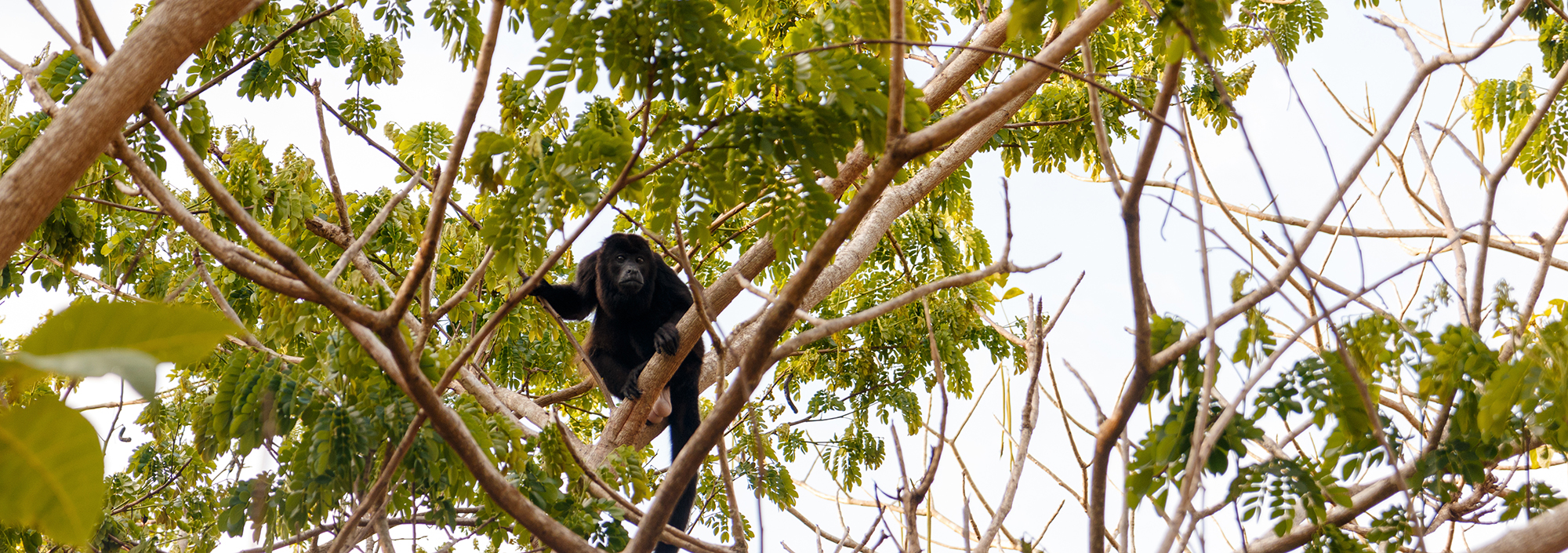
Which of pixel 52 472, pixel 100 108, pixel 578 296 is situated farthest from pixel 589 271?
pixel 52 472

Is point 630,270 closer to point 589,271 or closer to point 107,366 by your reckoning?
point 589,271

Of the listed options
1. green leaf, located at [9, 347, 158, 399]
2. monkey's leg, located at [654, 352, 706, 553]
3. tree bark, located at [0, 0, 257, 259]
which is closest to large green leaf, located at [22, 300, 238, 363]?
green leaf, located at [9, 347, 158, 399]

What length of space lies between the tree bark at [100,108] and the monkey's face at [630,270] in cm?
324

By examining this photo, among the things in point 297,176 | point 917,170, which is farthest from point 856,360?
point 297,176

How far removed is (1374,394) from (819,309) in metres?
4.64

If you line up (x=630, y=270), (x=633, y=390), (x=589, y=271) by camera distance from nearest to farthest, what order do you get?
(x=633, y=390) < (x=630, y=270) < (x=589, y=271)

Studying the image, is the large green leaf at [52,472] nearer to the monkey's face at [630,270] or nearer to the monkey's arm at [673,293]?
the monkey's face at [630,270]

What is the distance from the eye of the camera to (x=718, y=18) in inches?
86.2

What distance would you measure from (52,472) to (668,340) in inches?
151

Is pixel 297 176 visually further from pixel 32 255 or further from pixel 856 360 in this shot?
pixel 856 360

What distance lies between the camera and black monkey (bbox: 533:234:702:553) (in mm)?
5082

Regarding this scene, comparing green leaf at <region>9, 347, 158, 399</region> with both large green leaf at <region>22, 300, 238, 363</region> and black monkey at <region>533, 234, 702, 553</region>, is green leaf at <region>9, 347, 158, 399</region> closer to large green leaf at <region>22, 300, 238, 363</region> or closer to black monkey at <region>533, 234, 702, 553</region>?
large green leaf at <region>22, 300, 238, 363</region>

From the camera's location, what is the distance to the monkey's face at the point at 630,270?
17.3 ft

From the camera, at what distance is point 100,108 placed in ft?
5.57
